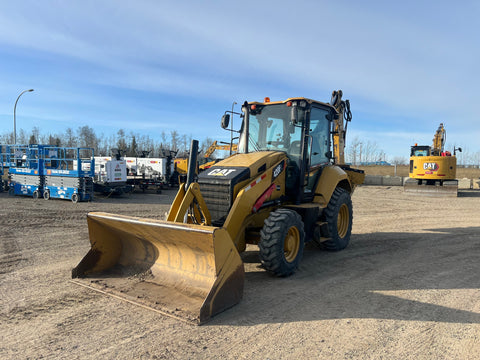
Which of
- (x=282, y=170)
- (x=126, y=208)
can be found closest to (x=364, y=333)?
(x=282, y=170)

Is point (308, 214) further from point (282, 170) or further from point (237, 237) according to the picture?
point (237, 237)

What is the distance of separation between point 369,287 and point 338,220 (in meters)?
2.50

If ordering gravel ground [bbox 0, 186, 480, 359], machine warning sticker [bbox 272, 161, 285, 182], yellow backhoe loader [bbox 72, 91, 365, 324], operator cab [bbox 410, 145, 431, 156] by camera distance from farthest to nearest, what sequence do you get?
operator cab [bbox 410, 145, 431, 156] → machine warning sticker [bbox 272, 161, 285, 182] → yellow backhoe loader [bbox 72, 91, 365, 324] → gravel ground [bbox 0, 186, 480, 359]

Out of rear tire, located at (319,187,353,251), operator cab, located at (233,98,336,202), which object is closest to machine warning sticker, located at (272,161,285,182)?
operator cab, located at (233,98,336,202)

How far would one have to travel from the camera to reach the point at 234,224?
Result: 496cm

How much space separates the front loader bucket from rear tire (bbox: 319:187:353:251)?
295 centimetres

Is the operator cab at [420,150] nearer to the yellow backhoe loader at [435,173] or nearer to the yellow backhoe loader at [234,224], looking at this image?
the yellow backhoe loader at [435,173]

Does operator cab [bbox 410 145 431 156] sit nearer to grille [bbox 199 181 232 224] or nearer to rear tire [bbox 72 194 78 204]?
rear tire [bbox 72 194 78 204]

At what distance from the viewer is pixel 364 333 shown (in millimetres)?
3580

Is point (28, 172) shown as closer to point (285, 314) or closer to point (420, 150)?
point (285, 314)

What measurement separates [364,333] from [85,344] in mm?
2687

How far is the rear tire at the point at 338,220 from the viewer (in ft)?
21.6

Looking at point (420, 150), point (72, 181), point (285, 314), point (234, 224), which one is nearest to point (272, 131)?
point (234, 224)

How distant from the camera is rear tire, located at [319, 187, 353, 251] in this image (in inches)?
259
